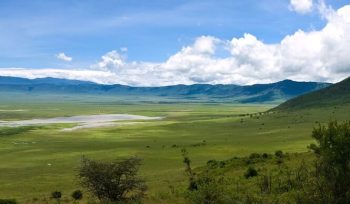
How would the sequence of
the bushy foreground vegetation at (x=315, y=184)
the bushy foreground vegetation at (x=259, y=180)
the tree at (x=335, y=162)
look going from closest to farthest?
the tree at (x=335, y=162) < the bushy foreground vegetation at (x=315, y=184) < the bushy foreground vegetation at (x=259, y=180)

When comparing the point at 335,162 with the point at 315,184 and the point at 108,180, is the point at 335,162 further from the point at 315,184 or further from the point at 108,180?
the point at 108,180

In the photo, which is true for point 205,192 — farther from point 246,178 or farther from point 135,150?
point 135,150

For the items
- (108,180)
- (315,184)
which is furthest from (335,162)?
(108,180)

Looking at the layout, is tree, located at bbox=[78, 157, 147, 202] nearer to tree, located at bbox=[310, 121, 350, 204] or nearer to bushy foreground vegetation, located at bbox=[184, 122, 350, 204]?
bushy foreground vegetation, located at bbox=[184, 122, 350, 204]

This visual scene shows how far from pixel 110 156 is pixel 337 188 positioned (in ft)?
228

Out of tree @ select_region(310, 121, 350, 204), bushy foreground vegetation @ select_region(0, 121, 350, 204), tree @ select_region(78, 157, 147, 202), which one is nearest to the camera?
tree @ select_region(310, 121, 350, 204)

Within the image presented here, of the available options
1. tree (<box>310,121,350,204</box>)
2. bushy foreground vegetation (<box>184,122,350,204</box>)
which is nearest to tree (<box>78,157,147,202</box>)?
bushy foreground vegetation (<box>184,122,350,204</box>)

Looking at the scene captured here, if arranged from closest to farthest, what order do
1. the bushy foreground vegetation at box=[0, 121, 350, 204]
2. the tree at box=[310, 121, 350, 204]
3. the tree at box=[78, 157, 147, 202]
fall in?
the tree at box=[310, 121, 350, 204] < the bushy foreground vegetation at box=[0, 121, 350, 204] < the tree at box=[78, 157, 147, 202]

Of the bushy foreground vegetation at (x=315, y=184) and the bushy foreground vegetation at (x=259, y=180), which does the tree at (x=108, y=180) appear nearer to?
the bushy foreground vegetation at (x=259, y=180)

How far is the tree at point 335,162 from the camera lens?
21562mm

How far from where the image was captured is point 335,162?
895 inches

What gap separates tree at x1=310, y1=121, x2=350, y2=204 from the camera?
70.7 feet

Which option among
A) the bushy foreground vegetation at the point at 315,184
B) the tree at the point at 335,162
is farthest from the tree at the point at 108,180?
the tree at the point at 335,162

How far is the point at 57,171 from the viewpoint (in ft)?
234
